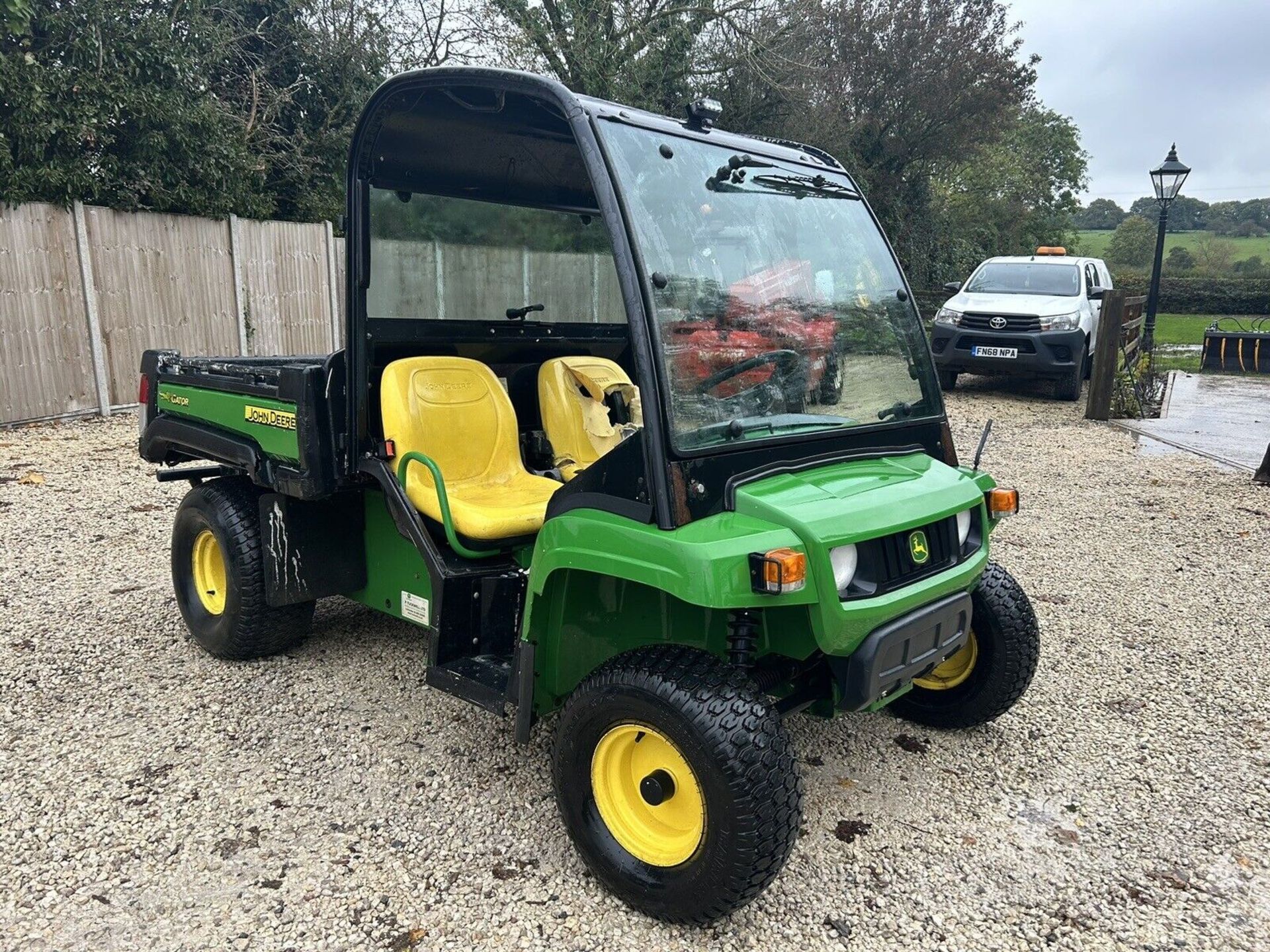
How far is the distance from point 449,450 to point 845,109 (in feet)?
59.1

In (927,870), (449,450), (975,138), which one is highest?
(975,138)

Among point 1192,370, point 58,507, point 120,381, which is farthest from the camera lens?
point 1192,370

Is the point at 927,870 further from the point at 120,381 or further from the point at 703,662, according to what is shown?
the point at 120,381

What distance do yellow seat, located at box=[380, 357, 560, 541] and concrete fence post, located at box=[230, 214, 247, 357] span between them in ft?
25.1

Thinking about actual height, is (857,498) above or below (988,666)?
above

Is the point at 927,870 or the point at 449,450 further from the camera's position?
the point at 449,450

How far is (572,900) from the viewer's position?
2.46m

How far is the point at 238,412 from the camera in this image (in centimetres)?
361

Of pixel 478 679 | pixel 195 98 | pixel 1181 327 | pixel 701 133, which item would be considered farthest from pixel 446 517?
pixel 1181 327

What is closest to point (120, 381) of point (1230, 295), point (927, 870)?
point (927, 870)

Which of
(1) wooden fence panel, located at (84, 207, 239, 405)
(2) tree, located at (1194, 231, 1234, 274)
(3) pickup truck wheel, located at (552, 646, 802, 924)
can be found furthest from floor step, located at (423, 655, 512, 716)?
(2) tree, located at (1194, 231, 1234, 274)

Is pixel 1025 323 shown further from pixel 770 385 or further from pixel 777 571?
pixel 777 571

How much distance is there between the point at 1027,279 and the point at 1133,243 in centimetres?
3352

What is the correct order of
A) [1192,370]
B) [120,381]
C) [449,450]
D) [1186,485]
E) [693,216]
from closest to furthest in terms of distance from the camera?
[693,216], [449,450], [1186,485], [120,381], [1192,370]
